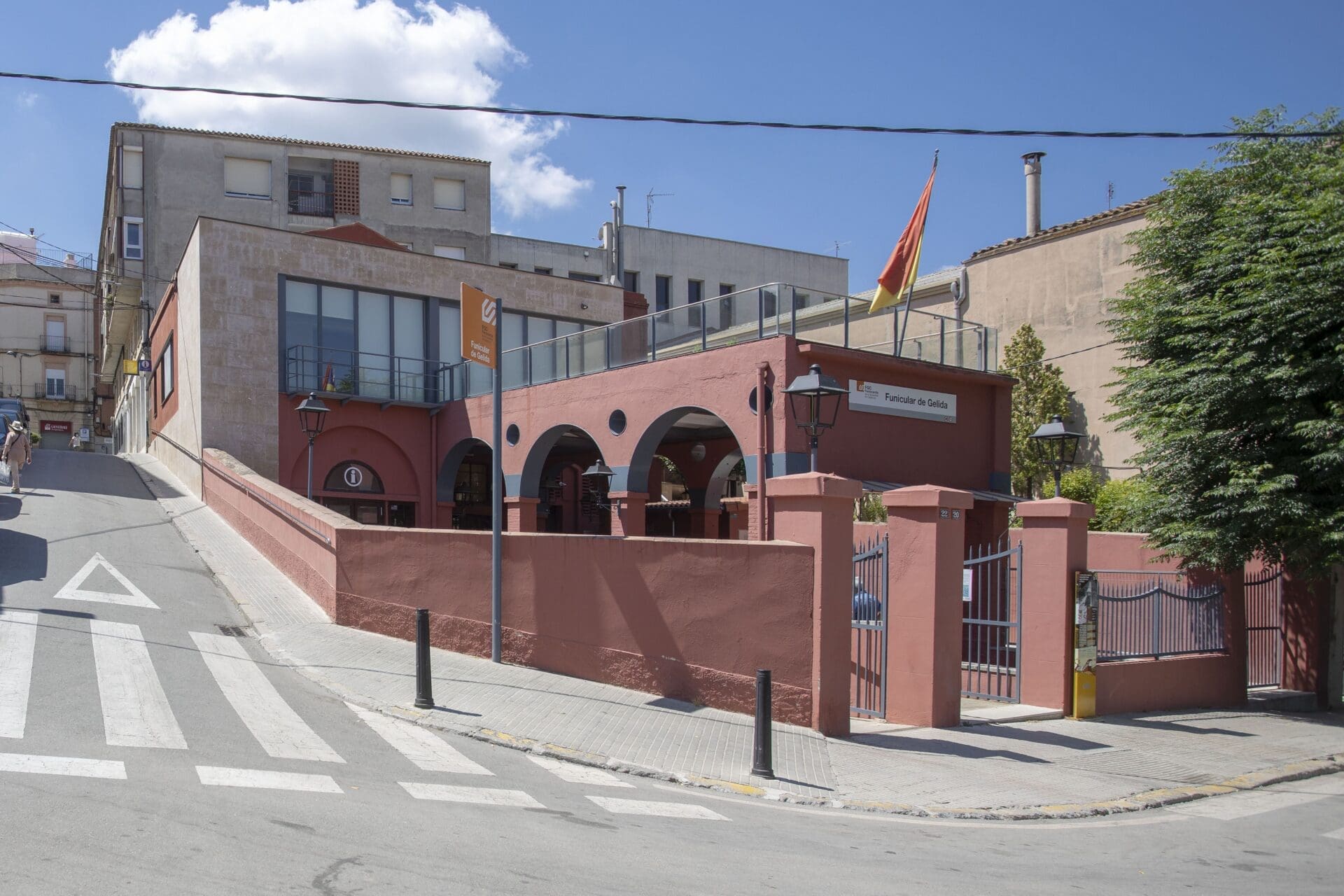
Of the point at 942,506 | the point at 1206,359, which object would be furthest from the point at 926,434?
the point at 942,506

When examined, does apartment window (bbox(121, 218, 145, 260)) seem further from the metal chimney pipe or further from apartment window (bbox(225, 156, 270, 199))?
the metal chimney pipe

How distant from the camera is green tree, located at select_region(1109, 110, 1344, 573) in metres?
12.8

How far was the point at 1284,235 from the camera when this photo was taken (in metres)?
13.3

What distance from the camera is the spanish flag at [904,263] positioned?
17.0 metres

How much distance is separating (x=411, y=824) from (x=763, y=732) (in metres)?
3.13

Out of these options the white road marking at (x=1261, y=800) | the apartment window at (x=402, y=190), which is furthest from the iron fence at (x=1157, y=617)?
the apartment window at (x=402, y=190)

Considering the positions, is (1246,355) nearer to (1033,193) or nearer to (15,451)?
(1033,193)

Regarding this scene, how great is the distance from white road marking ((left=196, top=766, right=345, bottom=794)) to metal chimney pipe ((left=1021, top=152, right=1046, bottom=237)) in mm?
26460

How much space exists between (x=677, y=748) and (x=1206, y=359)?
9.01 meters

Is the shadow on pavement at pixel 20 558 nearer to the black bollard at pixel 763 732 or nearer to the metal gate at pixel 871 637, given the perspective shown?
the black bollard at pixel 763 732

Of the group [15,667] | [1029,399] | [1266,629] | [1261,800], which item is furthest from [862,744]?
[1029,399]

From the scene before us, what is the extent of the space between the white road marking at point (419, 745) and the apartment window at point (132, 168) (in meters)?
35.7

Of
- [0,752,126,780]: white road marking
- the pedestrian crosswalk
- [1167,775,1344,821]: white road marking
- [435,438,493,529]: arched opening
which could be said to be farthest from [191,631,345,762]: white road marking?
[435,438,493,529]: arched opening

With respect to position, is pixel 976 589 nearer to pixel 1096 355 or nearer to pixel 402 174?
pixel 1096 355
